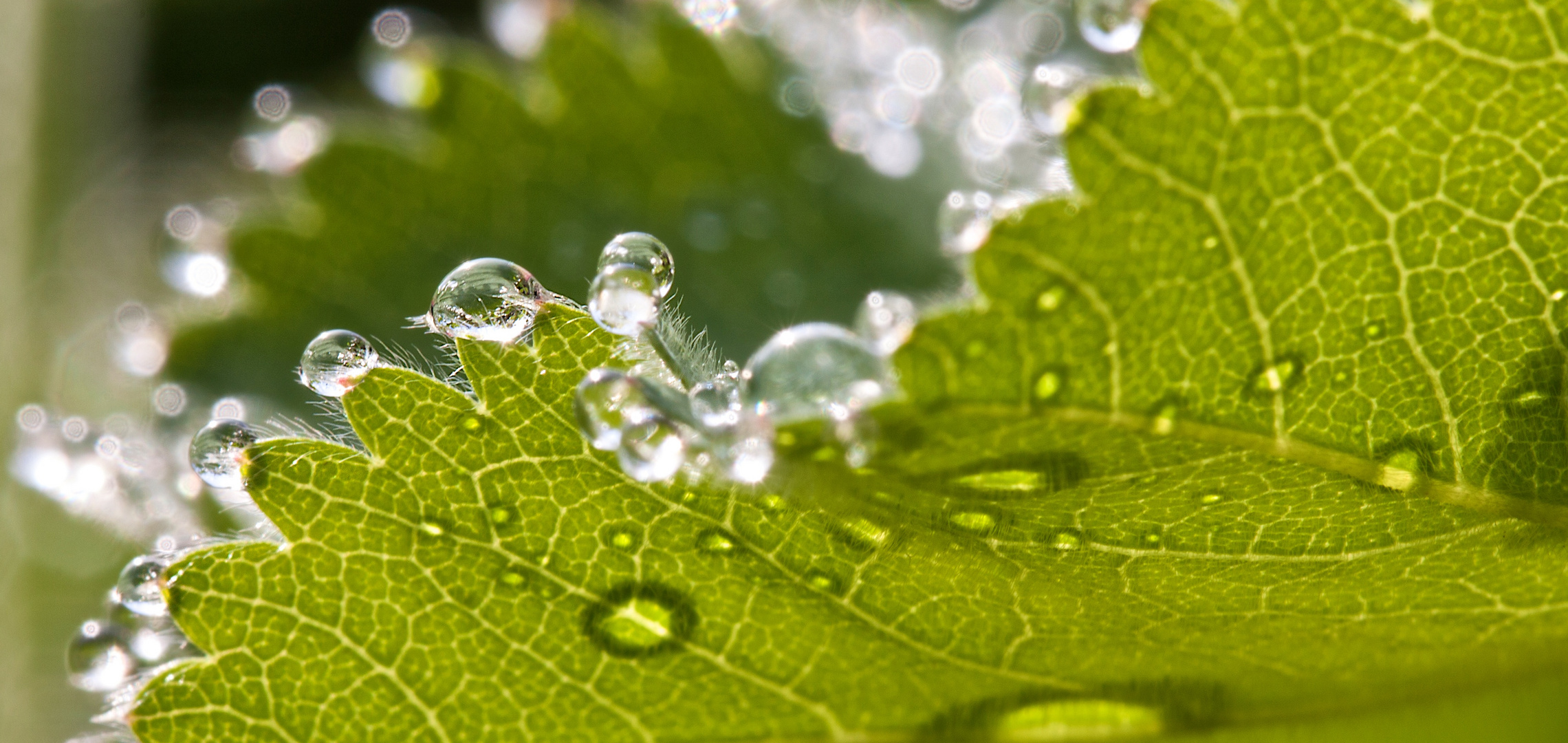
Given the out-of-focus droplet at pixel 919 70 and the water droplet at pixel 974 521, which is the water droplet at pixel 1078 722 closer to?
the water droplet at pixel 974 521

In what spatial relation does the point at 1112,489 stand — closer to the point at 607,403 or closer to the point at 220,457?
the point at 607,403

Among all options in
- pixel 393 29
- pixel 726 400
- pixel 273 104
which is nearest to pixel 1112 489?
pixel 726 400

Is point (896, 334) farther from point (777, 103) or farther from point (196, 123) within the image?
point (196, 123)

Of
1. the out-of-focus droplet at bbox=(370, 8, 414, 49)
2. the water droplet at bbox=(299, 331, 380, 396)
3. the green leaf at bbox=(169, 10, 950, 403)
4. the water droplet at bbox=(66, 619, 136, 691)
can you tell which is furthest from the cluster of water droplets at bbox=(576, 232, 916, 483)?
the out-of-focus droplet at bbox=(370, 8, 414, 49)

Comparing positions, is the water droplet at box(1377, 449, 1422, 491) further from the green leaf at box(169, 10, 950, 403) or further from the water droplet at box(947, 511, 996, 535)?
the green leaf at box(169, 10, 950, 403)

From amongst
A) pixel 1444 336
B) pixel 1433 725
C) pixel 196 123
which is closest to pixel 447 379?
pixel 1444 336

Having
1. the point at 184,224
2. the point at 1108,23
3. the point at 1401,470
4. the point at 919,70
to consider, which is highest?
the point at 919,70

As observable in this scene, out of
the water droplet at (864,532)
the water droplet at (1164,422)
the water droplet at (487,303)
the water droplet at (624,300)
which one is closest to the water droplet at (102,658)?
the water droplet at (487,303)
